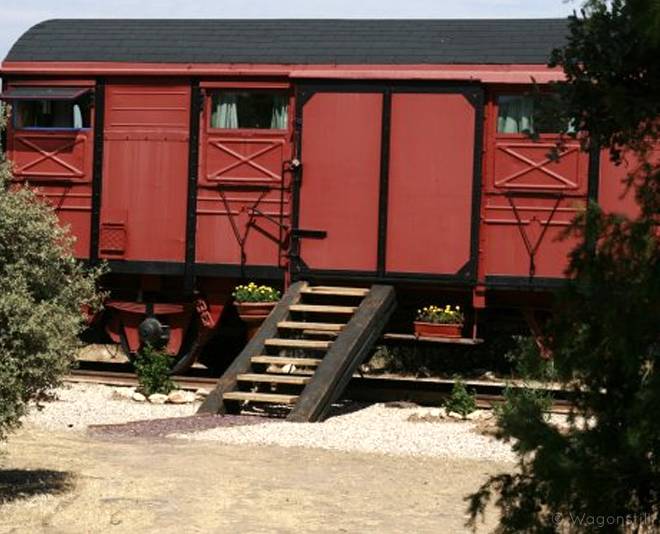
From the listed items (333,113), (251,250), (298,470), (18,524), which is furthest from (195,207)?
(18,524)

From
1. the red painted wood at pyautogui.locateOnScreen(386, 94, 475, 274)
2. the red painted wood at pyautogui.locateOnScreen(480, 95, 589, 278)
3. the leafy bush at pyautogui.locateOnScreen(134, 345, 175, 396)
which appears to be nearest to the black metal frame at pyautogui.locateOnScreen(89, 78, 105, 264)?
the leafy bush at pyautogui.locateOnScreen(134, 345, 175, 396)

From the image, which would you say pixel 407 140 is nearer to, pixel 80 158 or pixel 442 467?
pixel 80 158

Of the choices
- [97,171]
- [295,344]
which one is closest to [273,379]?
[295,344]

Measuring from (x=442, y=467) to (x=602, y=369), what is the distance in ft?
20.4

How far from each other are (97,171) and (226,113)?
1.83m

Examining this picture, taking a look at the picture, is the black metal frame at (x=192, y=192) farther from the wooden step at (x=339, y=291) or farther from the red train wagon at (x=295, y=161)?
the wooden step at (x=339, y=291)

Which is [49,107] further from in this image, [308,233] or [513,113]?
[513,113]

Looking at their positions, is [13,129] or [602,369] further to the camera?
[13,129]

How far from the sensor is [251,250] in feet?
51.6

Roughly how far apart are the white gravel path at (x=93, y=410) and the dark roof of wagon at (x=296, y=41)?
433 centimetres

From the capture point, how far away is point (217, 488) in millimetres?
9375

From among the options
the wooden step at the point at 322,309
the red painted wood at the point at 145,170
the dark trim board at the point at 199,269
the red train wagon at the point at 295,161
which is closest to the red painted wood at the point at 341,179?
the red train wagon at the point at 295,161

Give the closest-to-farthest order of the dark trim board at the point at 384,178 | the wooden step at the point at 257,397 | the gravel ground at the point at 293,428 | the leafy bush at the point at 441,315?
the gravel ground at the point at 293,428 < the wooden step at the point at 257,397 < the leafy bush at the point at 441,315 < the dark trim board at the point at 384,178

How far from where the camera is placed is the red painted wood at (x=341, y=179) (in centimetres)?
1528
